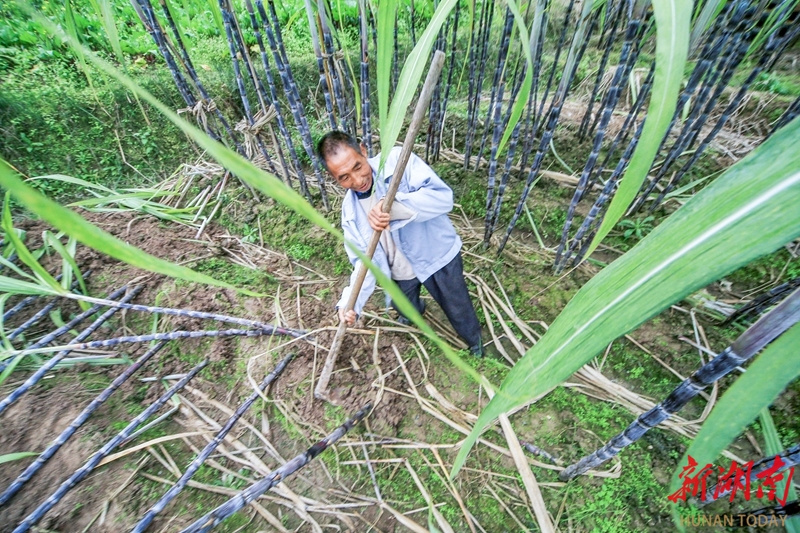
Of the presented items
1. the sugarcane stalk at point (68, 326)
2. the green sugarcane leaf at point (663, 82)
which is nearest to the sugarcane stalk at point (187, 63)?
the sugarcane stalk at point (68, 326)

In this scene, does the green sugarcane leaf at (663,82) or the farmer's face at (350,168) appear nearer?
the green sugarcane leaf at (663,82)

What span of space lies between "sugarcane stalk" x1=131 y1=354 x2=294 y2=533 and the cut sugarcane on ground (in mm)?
47

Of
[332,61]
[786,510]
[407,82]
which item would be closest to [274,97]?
[332,61]

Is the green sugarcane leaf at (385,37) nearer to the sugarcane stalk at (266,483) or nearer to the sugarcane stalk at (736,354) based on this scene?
the sugarcane stalk at (736,354)

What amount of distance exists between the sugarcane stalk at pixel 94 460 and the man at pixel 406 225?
712mm

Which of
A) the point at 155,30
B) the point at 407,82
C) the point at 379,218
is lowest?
the point at 379,218

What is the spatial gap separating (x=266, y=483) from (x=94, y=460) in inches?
23.1

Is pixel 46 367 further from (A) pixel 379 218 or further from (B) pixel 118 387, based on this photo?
(A) pixel 379 218

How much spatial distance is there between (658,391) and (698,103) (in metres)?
1.15

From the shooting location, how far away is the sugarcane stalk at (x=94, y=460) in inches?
37.6

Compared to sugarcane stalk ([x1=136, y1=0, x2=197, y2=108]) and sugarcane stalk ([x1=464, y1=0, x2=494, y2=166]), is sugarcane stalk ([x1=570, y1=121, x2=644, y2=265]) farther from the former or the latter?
sugarcane stalk ([x1=136, y1=0, x2=197, y2=108])

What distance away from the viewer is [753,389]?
1.12 feet

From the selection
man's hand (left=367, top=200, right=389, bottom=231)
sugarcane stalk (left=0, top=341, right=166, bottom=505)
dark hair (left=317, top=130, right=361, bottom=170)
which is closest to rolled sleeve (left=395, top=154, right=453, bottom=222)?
man's hand (left=367, top=200, right=389, bottom=231)

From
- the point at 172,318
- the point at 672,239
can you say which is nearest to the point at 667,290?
the point at 672,239
